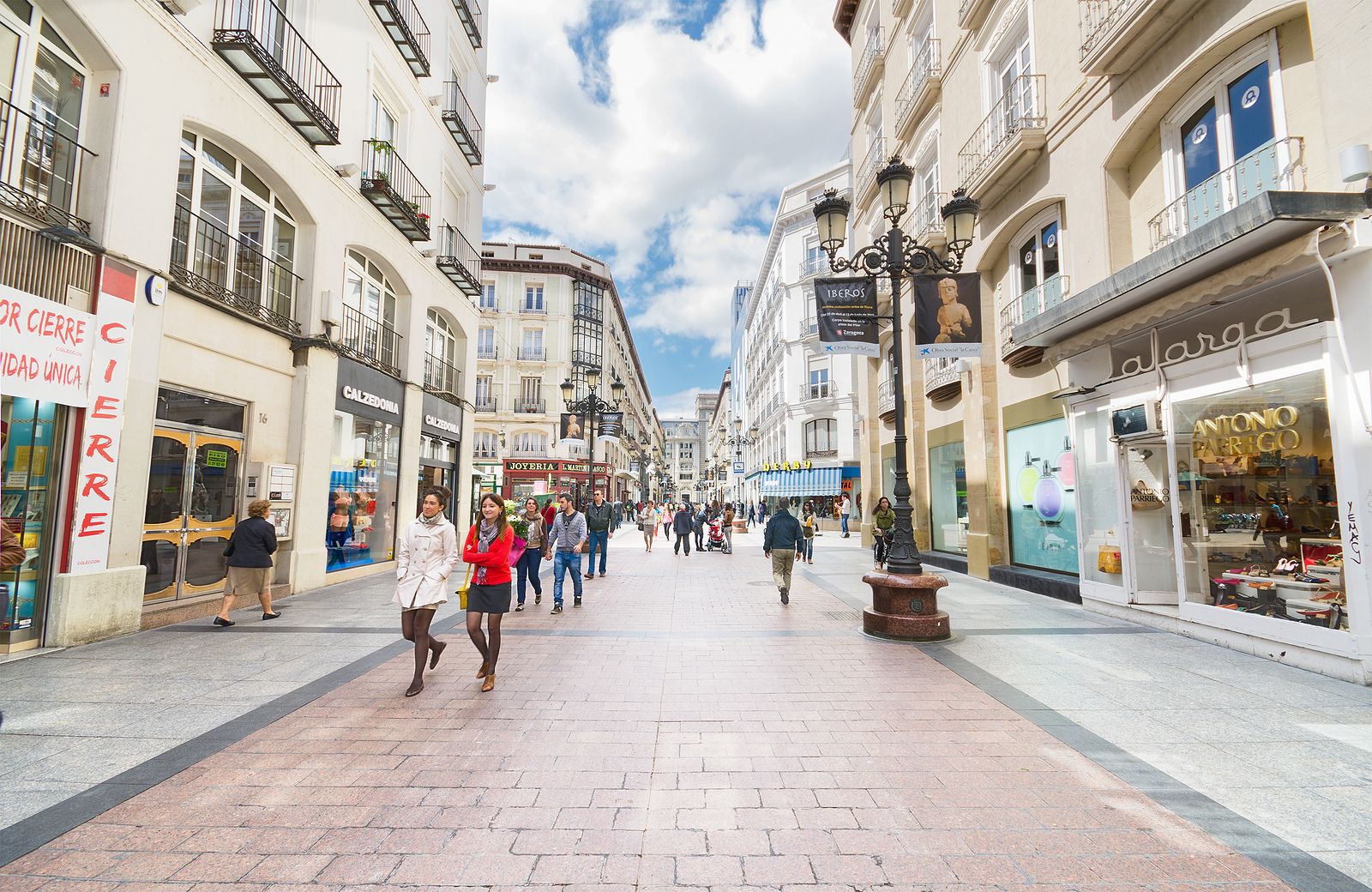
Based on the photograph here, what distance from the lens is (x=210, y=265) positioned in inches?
357

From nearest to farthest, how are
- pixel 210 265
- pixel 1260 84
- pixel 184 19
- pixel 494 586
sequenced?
pixel 494 586, pixel 1260 84, pixel 184 19, pixel 210 265

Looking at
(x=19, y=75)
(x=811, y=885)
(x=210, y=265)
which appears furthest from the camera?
(x=210, y=265)

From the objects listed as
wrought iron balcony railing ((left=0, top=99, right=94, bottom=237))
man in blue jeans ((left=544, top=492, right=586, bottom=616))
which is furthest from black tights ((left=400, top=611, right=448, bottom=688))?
wrought iron balcony railing ((left=0, top=99, right=94, bottom=237))

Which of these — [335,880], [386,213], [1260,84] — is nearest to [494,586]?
[335,880]

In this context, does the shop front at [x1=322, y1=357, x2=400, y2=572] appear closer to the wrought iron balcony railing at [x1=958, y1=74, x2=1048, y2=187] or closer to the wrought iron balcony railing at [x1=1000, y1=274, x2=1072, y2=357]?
the wrought iron balcony railing at [x1=1000, y1=274, x2=1072, y2=357]

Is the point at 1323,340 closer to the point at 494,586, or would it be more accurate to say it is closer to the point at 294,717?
the point at 494,586

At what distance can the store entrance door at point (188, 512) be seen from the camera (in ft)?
25.8

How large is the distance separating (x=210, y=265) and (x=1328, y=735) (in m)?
13.2

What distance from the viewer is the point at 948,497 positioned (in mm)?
15141

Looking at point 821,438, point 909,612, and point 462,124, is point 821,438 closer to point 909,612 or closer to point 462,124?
point 462,124

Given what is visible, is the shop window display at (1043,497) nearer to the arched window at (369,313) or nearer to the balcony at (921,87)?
the balcony at (921,87)

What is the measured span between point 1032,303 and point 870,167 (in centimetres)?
1028

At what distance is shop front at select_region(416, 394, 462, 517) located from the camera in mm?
15648

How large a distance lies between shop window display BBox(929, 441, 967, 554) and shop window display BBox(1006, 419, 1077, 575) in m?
1.75
